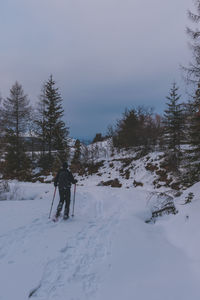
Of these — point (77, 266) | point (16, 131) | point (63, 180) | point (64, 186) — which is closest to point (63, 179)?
point (63, 180)

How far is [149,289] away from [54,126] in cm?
2345

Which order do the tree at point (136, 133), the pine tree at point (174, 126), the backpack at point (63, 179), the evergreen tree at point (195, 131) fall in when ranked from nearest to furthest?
the backpack at point (63, 179)
the evergreen tree at point (195, 131)
the pine tree at point (174, 126)
the tree at point (136, 133)

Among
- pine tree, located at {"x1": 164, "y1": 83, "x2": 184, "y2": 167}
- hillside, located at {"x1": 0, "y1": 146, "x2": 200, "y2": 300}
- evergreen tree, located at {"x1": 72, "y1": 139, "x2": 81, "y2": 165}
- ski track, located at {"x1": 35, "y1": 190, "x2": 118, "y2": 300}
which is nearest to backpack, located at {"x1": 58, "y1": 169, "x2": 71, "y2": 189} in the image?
hillside, located at {"x1": 0, "y1": 146, "x2": 200, "y2": 300}

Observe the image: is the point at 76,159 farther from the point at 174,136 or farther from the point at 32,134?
the point at 174,136

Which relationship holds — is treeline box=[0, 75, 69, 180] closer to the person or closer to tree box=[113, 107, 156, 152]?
tree box=[113, 107, 156, 152]

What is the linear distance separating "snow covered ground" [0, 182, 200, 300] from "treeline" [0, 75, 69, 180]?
16.7m

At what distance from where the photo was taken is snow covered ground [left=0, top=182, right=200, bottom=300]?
7.84ft

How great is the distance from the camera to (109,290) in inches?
95.7

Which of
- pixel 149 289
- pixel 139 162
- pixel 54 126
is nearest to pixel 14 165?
pixel 54 126

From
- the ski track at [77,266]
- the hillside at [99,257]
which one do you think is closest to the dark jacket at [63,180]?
the hillside at [99,257]

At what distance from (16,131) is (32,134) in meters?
3.59

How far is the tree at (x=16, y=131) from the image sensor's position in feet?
65.8

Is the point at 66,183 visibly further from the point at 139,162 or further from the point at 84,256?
the point at 139,162

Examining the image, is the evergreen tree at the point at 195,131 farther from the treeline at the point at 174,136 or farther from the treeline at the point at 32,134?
the treeline at the point at 32,134
